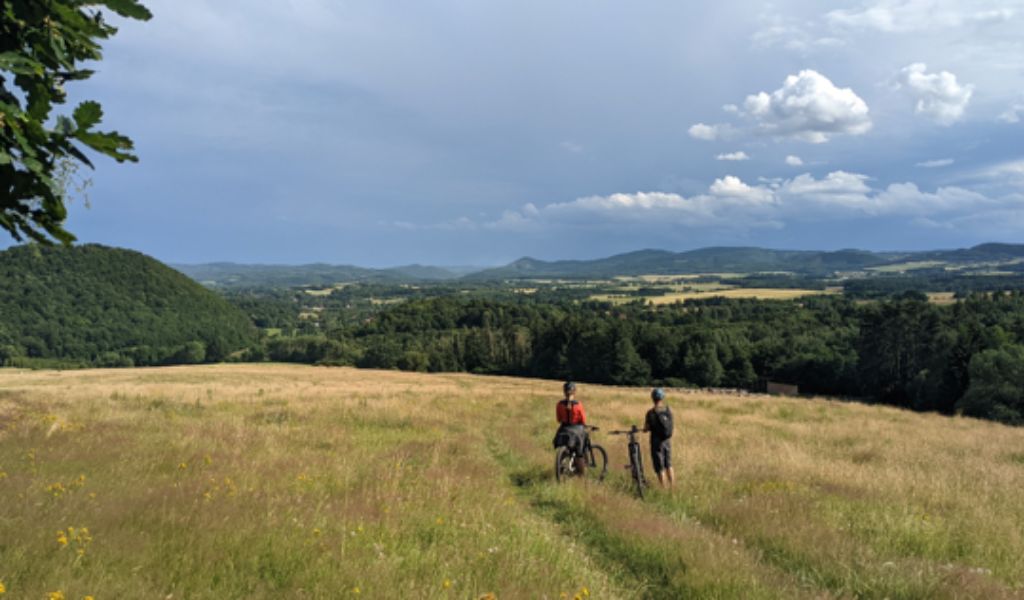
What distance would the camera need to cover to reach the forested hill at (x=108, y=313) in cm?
13050

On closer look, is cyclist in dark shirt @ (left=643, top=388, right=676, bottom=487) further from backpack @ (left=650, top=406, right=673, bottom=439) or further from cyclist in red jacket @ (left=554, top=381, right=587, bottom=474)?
cyclist in red jacket @ (left=554, top=381, right=587, bottom=474)

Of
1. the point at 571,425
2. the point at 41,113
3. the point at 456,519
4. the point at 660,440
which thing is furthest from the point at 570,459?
the point at 41,113

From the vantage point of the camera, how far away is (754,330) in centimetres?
11138

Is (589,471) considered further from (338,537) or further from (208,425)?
(208,425)

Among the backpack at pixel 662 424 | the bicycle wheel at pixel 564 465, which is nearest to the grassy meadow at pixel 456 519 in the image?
the bicycle wheel at pixel 564 465

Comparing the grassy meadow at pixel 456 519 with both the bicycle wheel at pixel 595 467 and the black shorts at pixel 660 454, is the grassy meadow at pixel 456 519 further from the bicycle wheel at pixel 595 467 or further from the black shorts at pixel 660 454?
the black shorts at pixel 660 454

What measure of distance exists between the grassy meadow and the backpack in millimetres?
1075

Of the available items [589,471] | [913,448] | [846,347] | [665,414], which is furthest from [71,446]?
[846,347]

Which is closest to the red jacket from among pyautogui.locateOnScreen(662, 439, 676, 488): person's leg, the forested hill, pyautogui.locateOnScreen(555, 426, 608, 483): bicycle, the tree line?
pyautogui.locateOnScreen(555, 426, 608, 483): bicycle

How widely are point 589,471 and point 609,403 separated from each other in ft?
53.4

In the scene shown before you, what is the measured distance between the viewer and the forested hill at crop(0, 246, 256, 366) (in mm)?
130500

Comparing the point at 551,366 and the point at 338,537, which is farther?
the point at 551,366

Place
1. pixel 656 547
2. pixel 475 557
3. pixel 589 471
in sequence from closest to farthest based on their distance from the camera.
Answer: pixel 475 557, pixel 656 547, pixel 589 471

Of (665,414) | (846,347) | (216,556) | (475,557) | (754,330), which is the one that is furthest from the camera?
(754,330)
